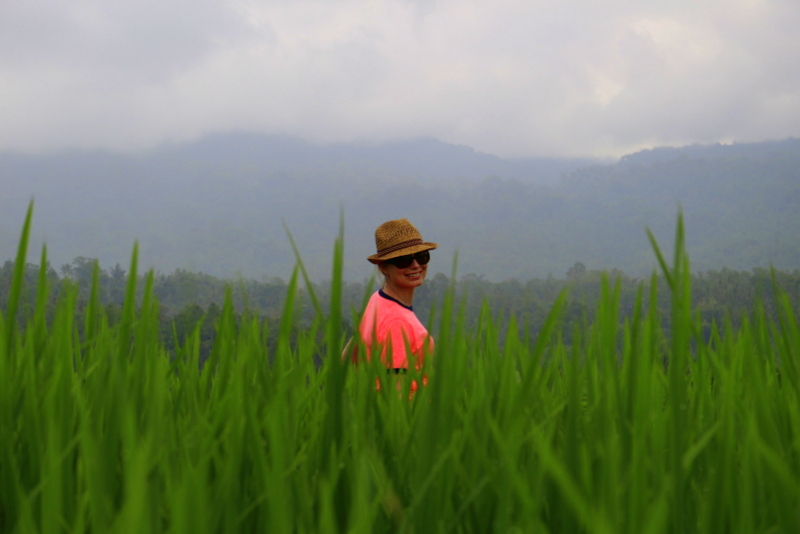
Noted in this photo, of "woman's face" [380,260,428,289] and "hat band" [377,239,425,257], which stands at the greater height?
"hat band" [377,239,425,257]

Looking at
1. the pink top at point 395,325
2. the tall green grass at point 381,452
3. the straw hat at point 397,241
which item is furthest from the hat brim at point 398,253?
the tall green grass at point 381,452

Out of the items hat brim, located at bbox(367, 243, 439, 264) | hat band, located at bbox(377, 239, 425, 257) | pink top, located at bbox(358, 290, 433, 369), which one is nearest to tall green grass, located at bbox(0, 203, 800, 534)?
pink top, located at bbox(358, 290, 433, 369)

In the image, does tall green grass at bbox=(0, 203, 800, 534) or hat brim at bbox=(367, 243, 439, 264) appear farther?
hat brim at bbox=(367, 243, 439, 264)

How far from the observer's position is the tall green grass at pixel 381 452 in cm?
79

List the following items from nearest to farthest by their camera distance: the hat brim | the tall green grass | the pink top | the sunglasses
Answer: the tall green grass
the pink top
the hat brim
the sunglasses

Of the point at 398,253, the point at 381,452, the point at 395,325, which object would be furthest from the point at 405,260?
the point at 381,452

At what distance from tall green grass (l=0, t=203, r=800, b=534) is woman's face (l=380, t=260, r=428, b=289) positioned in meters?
2.71

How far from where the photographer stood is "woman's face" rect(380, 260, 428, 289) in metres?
4.16

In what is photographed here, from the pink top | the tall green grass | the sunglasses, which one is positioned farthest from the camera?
the sunglasses

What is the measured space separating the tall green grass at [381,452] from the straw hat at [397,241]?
2.67 m

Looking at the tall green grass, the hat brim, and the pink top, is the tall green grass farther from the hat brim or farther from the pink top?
the hat brim

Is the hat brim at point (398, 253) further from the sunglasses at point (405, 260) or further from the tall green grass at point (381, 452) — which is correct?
the tall green grass at point (381, 452)

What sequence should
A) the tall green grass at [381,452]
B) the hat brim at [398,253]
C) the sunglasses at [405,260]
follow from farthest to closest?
the sunglasses at [405,260] < the hat brim at [398,253] < the tall green grass at [381,452]

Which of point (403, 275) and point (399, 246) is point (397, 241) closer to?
point (399, 246)
